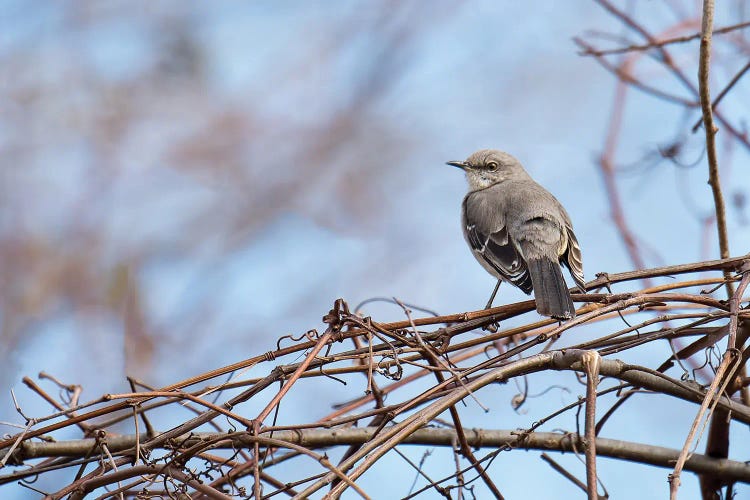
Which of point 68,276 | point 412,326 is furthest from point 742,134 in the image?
point 68,276

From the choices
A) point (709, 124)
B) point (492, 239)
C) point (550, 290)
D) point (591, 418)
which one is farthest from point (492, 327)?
point (492, 239)

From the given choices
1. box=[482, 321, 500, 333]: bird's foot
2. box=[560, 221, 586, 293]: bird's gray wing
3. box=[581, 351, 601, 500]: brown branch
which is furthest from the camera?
box=[560, 221, 586, 293]: bird's gray wing

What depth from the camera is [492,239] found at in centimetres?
491

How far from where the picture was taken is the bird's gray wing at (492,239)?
4465 millimetres

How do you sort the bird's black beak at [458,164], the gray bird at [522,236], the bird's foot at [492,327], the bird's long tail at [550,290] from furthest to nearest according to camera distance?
the bird's black beak at [458,164] → the gray bird at [522,236] → the bird's long tail at [550,290] → the bird's foot at [492,327]

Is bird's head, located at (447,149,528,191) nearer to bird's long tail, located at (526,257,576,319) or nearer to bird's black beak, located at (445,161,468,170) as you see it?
bird's black beak, located at (445,161,468,170)

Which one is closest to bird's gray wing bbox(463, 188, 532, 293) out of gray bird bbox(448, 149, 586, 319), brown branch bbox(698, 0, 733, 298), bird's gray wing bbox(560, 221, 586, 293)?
gray bird bbox(448, 149, 586, 319)

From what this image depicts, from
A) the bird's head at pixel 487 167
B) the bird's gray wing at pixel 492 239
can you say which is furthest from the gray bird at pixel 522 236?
the bird's head at pixel 487 167

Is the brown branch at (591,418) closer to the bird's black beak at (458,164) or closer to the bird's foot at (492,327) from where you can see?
the bird's foot at (492,327)

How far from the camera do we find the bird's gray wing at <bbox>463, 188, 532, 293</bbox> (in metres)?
4.46

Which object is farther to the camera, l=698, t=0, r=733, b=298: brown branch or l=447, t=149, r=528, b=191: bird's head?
l=447, t=149, r=528, b=191: bird's head

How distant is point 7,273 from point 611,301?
13.2ft

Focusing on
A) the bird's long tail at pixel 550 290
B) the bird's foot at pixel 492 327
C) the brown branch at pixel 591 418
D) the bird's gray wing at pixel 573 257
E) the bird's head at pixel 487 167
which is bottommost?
the brown branch at pixel 591 418

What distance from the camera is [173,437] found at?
8.11 ft
